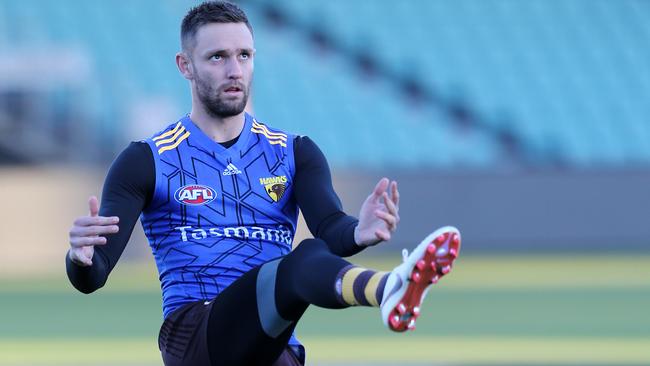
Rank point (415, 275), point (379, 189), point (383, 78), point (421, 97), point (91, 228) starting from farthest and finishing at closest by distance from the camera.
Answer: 1. point (383, 78)
2. point (421, 97)
3. point (379, 189)
4. point (91, 228)
5. point (415, 275)

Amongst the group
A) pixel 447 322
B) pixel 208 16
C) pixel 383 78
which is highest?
pixel 383 78

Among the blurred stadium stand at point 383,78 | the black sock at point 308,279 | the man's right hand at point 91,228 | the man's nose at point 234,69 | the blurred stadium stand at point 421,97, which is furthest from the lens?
the blurred stadium stand at point 383,78

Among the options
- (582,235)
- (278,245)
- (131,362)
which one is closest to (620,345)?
(131,362)

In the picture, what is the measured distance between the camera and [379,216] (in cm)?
523

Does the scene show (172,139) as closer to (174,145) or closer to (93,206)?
(174,145)

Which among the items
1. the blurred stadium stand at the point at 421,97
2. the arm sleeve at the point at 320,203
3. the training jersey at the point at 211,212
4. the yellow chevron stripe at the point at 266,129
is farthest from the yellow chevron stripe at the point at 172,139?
the blurred stadium stand at the point at 421,97

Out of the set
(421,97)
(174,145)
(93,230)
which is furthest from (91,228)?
(421,97)

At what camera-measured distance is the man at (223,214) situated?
5.36 metres

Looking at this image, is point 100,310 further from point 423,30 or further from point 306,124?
point 423,30

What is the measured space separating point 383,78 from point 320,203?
58.8 feet

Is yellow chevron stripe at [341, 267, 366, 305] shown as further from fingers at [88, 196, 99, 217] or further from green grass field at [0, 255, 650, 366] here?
green grass field at [0, 255, 650, 366]

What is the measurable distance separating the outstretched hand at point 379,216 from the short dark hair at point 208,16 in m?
1.03

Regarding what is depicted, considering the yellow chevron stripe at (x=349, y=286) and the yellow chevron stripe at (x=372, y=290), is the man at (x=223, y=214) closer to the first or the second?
the yellow chevron stripe at (x=349, y=286)

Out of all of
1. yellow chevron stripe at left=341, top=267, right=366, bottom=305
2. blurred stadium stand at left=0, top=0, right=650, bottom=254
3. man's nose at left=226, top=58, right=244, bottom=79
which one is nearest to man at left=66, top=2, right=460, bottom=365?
man's nose at left=226, top=58, right=244, bottom=79
